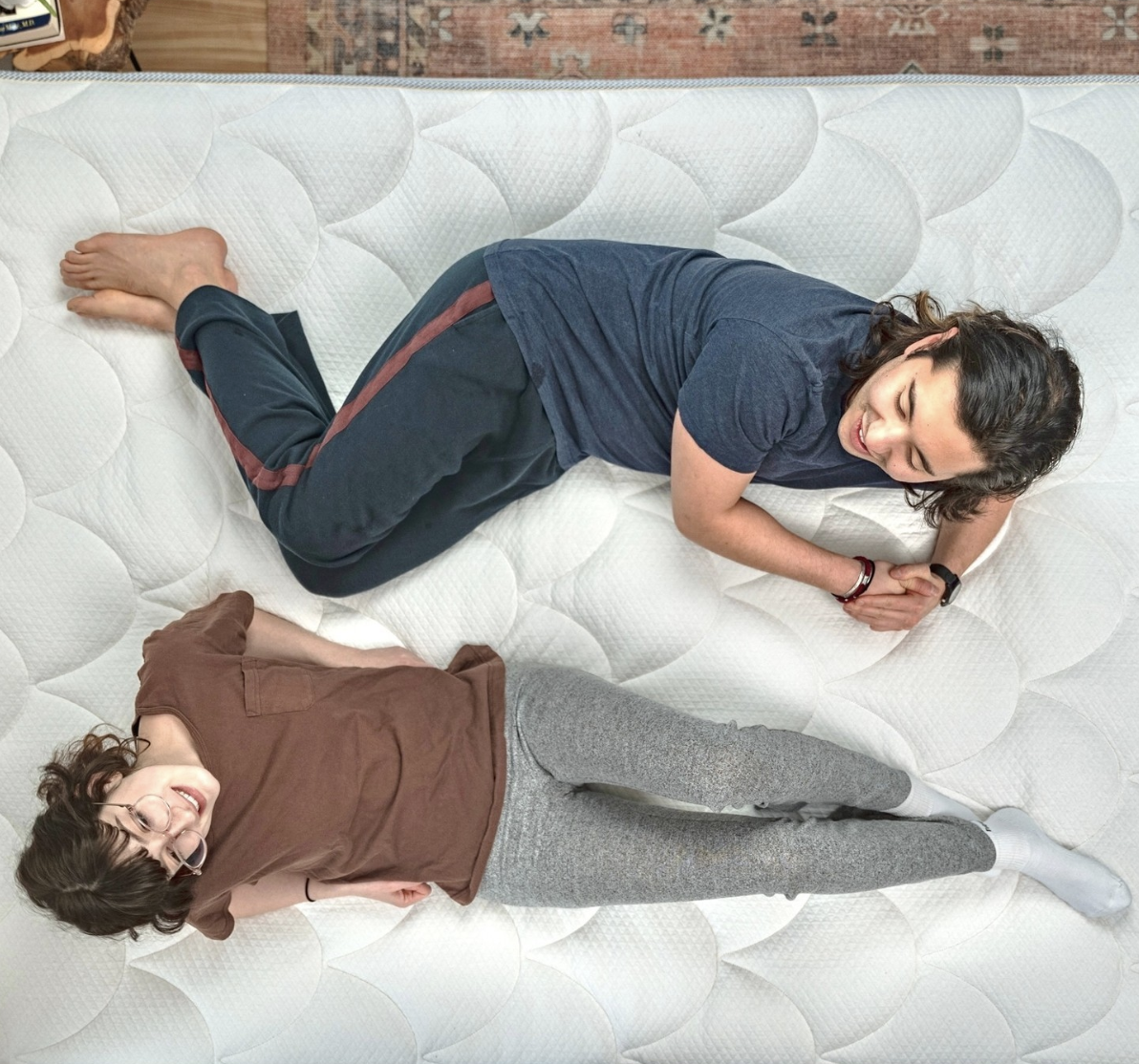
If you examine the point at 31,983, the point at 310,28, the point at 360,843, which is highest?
the point at 310,28

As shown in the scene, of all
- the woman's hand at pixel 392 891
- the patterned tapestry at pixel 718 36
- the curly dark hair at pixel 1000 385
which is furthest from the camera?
the patterned tapestry at pixel 718 36

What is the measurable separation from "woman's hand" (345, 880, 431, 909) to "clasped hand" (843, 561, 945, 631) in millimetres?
695

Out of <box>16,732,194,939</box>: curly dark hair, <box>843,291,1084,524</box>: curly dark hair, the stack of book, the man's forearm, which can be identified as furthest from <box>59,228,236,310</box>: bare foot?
<box>843,291,1084,524</box>: curly dark hair

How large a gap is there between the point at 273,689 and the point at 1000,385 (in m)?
0.86

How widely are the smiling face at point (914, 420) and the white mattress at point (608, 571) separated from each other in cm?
37

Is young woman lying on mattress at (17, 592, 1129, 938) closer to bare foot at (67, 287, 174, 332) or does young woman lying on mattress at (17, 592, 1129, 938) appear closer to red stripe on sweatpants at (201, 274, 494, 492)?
red stripe on sweatpants at (201, 274, 494, 492)

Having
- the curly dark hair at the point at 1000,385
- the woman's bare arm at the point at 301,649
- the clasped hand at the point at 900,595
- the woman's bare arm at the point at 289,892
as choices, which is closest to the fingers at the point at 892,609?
the clasped hand at the point at 900,595

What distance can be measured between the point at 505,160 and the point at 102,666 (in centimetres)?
90

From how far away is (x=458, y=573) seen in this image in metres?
1.32

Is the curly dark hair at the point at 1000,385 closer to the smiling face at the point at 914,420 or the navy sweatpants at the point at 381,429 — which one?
the smiling face at the point at 914,420

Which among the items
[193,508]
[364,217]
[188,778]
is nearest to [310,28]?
[364,217]

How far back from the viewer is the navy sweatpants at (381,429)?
1151 millimetres

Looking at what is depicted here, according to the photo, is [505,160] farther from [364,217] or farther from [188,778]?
[188,778]

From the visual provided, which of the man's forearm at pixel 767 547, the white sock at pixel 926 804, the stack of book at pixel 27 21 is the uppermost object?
the stack of book at pixel 27 21
